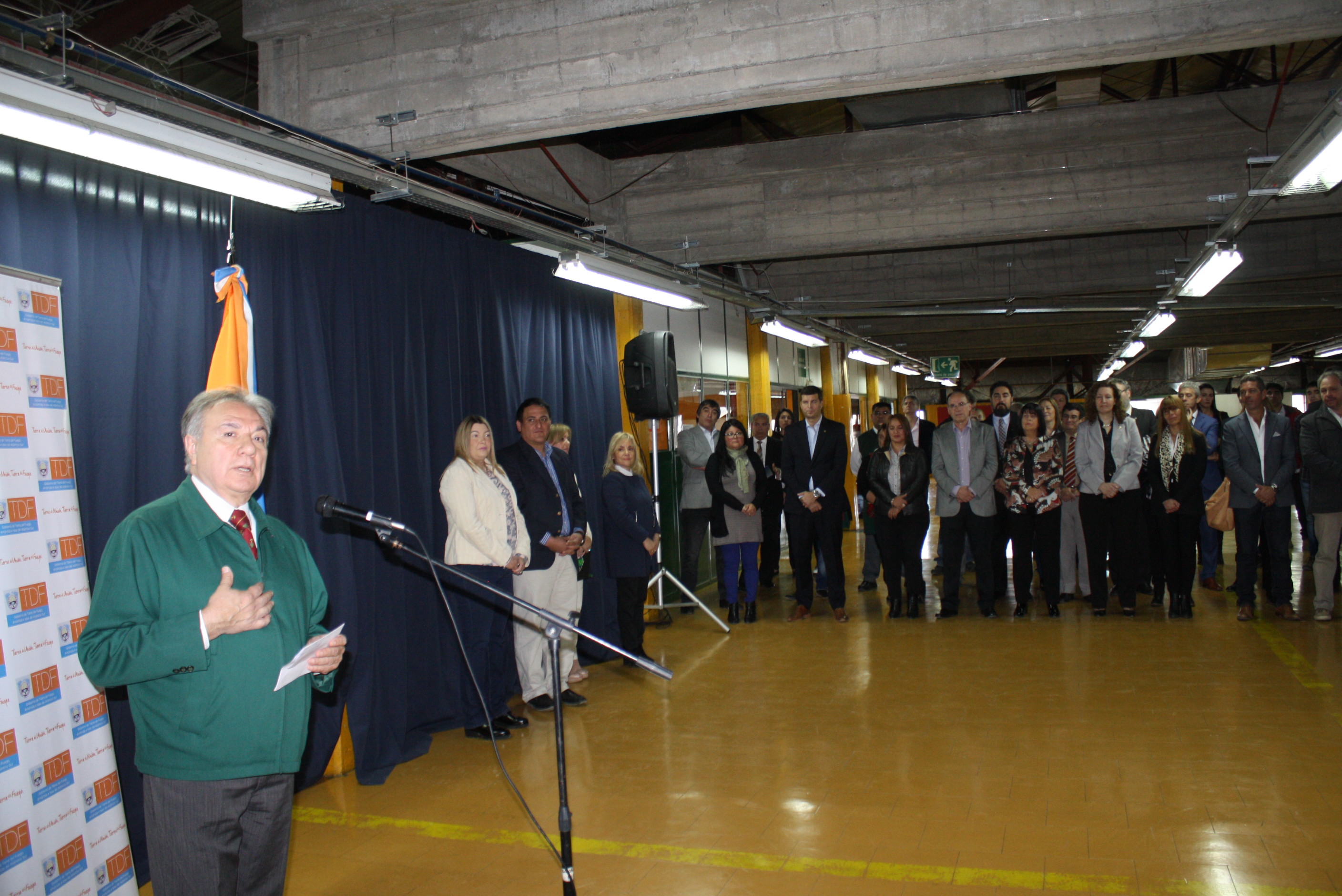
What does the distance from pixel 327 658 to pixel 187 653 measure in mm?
325

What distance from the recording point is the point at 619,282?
628 cm

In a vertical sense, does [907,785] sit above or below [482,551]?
below

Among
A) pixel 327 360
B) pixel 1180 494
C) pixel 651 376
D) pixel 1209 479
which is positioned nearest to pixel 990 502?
pixel 1180 494

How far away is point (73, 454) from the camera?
3.22m

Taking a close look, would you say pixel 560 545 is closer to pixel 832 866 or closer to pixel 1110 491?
pixel 832 866

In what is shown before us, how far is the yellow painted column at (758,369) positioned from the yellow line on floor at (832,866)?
26.4 feet

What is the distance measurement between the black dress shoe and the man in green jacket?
103 inches

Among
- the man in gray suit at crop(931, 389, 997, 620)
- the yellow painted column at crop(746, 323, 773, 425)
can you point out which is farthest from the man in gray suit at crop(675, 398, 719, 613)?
the yellow painted column at crop(746, 323, 773, 425)

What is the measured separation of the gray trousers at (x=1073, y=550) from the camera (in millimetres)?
7285

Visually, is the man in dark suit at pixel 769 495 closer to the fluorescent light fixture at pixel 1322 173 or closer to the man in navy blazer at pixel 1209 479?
the man in navy blazer at pixel 1209 479

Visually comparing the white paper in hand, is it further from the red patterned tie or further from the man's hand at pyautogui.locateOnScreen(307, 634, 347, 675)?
the red patterned tie

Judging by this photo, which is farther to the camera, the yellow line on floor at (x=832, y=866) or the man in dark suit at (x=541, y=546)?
the man in dark suit at (x=541, y=546)

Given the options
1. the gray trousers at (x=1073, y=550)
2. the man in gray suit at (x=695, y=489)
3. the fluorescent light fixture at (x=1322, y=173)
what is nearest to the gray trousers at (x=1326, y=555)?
the gray trousers at (x=1073, y=550)

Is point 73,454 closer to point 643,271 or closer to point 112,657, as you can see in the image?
point 112,657
